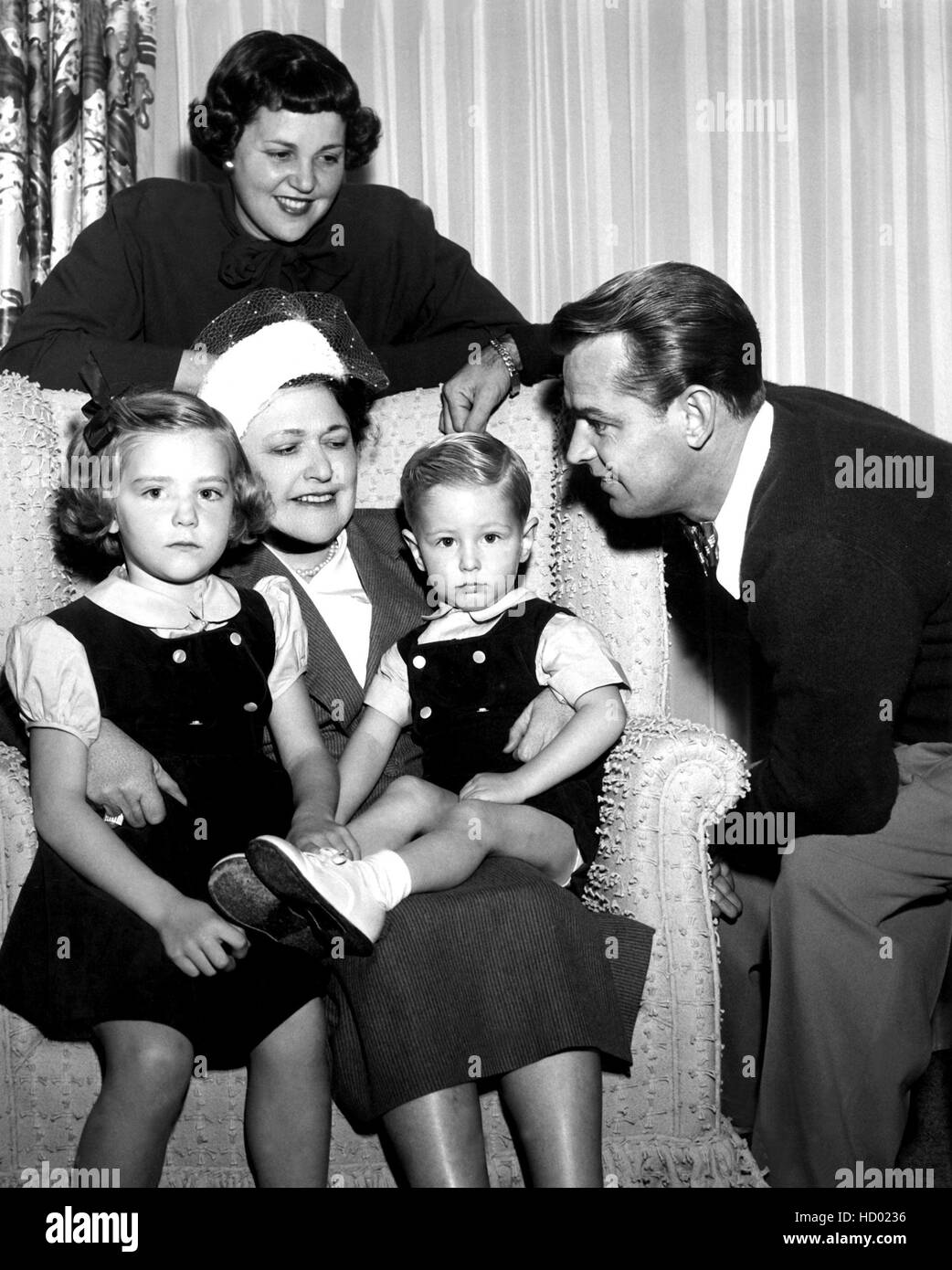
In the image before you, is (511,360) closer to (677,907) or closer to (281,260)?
(281,260)

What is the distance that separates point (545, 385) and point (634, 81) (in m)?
1.54

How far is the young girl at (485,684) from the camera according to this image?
75.4 inches

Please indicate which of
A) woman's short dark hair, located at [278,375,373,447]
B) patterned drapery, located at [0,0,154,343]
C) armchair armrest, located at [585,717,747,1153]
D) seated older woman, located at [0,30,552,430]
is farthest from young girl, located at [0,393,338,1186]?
patterned drapery, located at [0,0,154,343]

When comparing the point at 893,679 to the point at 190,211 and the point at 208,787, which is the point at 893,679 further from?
the point at 190,211

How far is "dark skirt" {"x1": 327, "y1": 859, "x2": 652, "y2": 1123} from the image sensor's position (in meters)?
1.62

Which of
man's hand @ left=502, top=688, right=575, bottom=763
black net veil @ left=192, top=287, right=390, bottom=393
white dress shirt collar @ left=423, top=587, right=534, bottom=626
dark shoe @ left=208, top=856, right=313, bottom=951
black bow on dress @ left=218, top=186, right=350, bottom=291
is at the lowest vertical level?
dark shoe @ left=208, top=856, right=313, bottom=951

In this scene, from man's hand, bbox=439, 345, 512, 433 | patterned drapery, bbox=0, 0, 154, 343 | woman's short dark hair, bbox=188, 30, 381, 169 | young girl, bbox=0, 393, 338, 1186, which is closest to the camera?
young girl, bbox=0, 393, 338, 1186

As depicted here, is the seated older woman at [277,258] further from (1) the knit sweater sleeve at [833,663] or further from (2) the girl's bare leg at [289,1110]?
(2) the girl's bare leg at [289,1110]

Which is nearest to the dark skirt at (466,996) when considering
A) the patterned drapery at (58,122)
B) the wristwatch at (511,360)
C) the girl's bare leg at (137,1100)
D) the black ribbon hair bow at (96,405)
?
the girl's bare leg at (137,1100)

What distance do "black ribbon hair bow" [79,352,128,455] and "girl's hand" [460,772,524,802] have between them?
2.62 feet

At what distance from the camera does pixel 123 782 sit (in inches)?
70.5

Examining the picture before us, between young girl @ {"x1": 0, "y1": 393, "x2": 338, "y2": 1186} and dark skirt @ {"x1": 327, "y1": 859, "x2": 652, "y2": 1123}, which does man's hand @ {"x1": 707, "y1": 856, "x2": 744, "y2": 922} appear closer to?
dark skirt @ {"x1": 327, "y1": 859, "x2": 652, "y2": 1123}

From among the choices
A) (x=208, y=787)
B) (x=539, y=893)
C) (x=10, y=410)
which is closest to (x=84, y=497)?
(x=10, y=410)
